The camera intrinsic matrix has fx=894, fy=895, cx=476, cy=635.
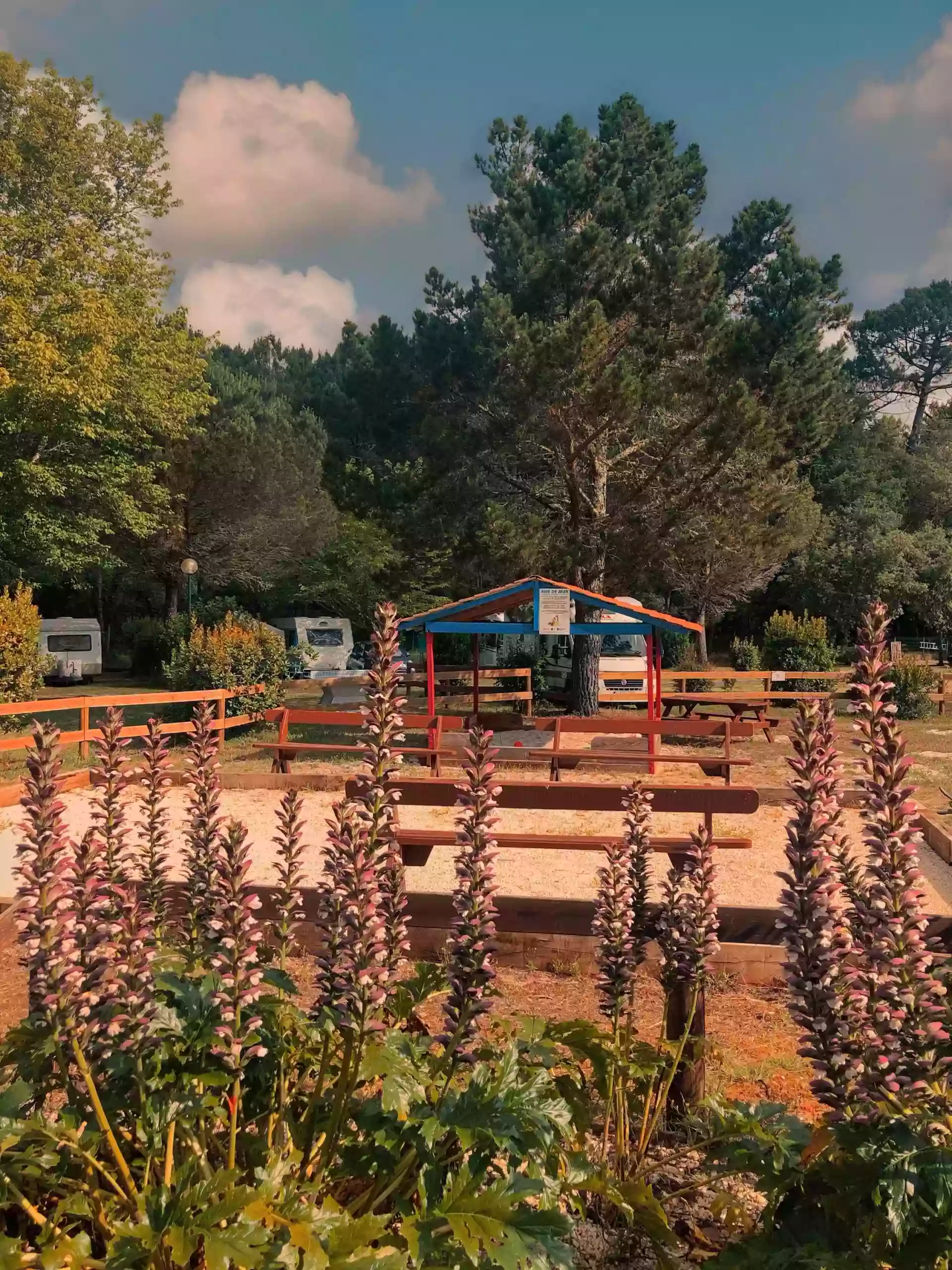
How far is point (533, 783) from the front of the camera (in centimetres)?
645

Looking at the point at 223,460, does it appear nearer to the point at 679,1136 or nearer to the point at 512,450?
the point at 512,450

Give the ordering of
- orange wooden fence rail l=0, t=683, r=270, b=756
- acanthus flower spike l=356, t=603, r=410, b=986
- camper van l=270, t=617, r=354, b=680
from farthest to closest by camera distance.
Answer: camper van l=270, t=617, r=354, b=680
orange wooden fence rail l=0, t=683, r=270, b=756
acanthus flower spike l=356, t=603, r=410, b=986

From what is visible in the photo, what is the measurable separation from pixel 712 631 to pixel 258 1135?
46592mm

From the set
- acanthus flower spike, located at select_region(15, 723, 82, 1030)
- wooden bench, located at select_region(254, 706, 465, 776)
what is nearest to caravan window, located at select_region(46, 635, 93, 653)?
wooden bench, located at select_region(254, 706, 465, 776)

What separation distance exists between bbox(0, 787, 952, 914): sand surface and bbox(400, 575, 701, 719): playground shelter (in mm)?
3503

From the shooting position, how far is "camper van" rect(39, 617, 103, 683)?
1236 inches

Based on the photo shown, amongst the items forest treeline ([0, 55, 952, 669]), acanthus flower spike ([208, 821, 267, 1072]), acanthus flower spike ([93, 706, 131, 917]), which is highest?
forest treeline ([0, 55, 952, 669])


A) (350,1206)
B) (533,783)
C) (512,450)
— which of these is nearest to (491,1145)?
(350,1206)

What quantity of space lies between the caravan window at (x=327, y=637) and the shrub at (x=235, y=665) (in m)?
14.4

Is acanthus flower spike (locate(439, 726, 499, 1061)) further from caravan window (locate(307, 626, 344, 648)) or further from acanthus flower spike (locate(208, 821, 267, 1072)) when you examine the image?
caravan window (locate(307, 626, 344, 648))

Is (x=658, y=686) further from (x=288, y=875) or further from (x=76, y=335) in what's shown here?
(x=76, y=335)

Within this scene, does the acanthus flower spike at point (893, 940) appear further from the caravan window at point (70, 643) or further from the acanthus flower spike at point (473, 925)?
the caravan window at point (70, 643)

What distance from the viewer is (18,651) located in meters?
14.2

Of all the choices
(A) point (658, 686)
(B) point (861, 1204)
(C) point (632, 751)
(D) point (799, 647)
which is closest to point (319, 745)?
(C) point (632, 751)
